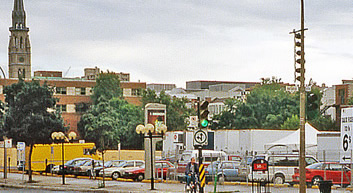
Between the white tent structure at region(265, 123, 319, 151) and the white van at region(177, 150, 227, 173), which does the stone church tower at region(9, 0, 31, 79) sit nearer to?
the white tent structure at region(265, 123, 319, 151)

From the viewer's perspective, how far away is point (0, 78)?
393 feet

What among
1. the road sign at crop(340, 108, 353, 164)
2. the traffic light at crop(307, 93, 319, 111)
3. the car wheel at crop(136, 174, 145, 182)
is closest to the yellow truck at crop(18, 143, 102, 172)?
the car wheel at crop(136, 174, 145, 182)

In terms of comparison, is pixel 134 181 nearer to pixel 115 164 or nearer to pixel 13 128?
pixel 115 164

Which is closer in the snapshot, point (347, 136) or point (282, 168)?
point (347, 136)

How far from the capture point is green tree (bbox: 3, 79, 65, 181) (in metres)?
56.0

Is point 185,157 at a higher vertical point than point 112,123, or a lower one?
lower

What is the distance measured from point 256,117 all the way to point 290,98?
574 cm

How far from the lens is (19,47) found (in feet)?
598

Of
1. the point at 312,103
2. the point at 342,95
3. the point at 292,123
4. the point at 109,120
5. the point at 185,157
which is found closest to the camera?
the point at 312,103

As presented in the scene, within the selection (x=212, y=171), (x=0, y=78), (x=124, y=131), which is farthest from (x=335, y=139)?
(x=0, y=78)

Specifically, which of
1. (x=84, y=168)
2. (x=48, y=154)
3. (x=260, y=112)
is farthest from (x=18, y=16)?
(x=84, y=168)

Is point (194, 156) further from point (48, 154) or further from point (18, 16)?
point (18, 16)

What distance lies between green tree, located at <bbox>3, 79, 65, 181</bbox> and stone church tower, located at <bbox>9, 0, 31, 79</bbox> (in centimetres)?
10984

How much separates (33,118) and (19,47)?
126 m
